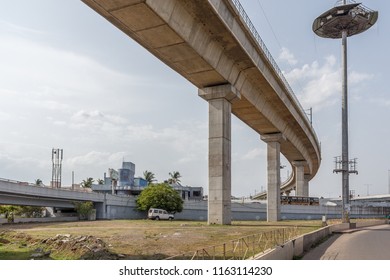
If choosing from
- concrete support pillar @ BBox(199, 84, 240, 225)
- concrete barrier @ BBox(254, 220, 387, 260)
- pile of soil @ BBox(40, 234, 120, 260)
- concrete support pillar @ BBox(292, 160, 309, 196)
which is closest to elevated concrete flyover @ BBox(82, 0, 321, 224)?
concrete support pillar @ BBox(199, 84, 240, 225)

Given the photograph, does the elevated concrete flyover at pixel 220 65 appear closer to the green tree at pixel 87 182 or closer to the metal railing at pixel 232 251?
the metal railing at pixel 232 251

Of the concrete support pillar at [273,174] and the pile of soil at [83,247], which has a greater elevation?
the concrete support pillar at [273,174]

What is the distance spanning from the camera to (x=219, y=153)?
1490 inches

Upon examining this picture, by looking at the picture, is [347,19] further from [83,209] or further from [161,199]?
[83,209]

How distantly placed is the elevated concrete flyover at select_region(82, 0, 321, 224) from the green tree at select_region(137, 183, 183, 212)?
17977 millimetres

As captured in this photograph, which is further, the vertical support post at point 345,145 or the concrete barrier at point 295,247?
the vertical support post at point 345,145

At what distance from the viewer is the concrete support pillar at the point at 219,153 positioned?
1481 inches

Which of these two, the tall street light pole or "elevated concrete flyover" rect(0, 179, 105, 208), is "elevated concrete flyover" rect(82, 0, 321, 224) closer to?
the tall street light pole

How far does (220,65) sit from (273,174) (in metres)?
28.4

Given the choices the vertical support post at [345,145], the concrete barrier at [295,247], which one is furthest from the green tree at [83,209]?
the concrete barrier at [295,247]

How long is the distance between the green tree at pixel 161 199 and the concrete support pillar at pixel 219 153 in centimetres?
3114

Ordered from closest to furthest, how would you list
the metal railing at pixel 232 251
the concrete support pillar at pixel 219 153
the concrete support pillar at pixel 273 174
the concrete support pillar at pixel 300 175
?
the metal railing at pixel 232 251
the concrete support pillar at pixel 219 153
the concrete support pillar at pixel 273 174
the concrete support pillar at pixel 300 175
